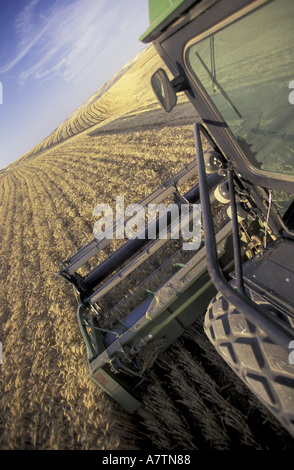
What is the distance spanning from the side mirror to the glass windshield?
21 centimetres

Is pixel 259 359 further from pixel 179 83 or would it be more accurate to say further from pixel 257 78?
pixel 179 83

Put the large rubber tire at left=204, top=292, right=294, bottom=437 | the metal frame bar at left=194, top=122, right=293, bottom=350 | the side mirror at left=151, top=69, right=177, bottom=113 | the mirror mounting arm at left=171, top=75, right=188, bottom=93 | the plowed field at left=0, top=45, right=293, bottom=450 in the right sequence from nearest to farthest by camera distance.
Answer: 1. the metal frame bar at left=194, top=122, right=293, bottom=350
2. the large rubber tire at left=204, top=292, right=294, bottom=437
3. the side mirror at left=151, top=69, right=177, bottom=113
4. the mirror mounting arm at left=171, top=75, right=188, bottom=93
5. the plowed field at left=0, top=45, right=293, bottom=450

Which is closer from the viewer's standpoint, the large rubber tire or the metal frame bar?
the metal frame bar

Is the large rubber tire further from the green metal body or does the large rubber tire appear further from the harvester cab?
the green metal body

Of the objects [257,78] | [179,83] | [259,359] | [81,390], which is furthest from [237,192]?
[81,390]

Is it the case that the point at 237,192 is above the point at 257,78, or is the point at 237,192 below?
below

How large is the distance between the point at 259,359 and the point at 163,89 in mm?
1615

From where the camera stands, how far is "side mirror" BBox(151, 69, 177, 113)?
5.08 ft

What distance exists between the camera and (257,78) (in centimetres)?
157

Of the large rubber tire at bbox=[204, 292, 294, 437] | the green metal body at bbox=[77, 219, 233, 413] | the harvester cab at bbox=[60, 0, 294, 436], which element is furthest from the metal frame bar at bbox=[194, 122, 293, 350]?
the green metal body at bbox=[77, 219, 233, 413]

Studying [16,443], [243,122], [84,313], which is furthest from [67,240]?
[243,122]

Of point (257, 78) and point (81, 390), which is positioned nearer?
point (257, 78)

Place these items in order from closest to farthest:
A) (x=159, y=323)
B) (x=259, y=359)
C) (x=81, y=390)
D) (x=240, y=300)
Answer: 1. (x=240, y=300)
2. (x=259, y=359)
3. (x=159, y=323)
4. (x=81, y=390)

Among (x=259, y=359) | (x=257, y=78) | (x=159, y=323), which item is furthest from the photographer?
(x=159, y=323)
